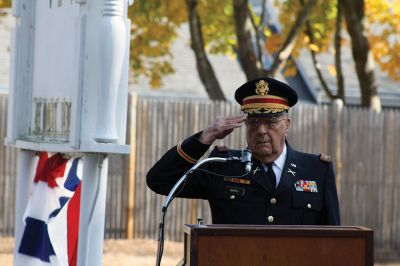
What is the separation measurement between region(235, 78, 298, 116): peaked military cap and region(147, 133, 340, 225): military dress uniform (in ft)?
0.86

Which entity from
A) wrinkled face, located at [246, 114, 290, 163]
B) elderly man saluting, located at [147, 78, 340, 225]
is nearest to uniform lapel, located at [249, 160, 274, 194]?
elderly man saluting, located at [147, 78, 340, 225]

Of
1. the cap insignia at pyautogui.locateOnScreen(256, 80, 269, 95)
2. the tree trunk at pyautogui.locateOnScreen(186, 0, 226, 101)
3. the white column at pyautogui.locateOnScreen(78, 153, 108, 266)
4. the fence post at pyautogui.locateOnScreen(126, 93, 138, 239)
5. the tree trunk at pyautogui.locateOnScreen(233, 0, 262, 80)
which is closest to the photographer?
the cap insignia at pyautogui.locateOnScreen(256, 80, 269, 95)

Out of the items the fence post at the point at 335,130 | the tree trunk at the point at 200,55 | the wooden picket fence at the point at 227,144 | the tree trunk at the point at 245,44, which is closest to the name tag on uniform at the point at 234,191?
the wooden picket fence at the point at 227,144

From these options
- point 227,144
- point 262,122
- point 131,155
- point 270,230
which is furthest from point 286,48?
point 270,230

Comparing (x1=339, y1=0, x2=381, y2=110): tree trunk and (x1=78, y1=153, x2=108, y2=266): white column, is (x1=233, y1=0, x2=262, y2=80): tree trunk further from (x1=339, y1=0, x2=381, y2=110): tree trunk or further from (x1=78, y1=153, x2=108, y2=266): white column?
(x1=78, y1=153, x2=108, y2=266): white column

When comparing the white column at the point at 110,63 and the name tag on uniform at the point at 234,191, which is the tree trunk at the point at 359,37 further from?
the name tag on uniform at the point at 234,191

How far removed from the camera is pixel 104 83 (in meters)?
5.94

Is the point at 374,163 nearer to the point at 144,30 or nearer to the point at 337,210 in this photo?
the point at 144,30

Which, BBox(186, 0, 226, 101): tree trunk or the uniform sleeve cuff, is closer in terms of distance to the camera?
the uniform sleeve cuff

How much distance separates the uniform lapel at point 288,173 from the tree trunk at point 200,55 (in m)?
11.2

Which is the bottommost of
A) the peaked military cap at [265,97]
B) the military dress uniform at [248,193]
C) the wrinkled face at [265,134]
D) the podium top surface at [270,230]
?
the podium top surface at [270,230]

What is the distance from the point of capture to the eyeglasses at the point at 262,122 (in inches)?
215

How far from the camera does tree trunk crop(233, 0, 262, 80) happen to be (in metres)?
16.0

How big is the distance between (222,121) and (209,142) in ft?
0.58
